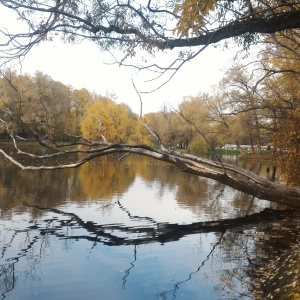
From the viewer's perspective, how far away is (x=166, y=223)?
36.1ft

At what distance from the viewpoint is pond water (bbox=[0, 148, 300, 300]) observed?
6.06 metres

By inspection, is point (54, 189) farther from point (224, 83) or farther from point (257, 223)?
point (224, 83)

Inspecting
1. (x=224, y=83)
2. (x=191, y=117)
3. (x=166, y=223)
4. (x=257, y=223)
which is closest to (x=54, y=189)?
(x=166, y=223)

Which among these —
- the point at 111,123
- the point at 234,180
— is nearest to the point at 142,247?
the point at 234,180

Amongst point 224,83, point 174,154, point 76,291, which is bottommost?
point 76,291

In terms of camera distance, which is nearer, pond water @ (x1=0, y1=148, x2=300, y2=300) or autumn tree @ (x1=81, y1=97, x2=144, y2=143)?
pond water @ (x1=0, y1=148, x2=300, y2=300)

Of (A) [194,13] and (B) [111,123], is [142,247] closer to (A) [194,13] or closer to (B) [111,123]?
(A) [194,13]

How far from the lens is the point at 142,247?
8.46 meters

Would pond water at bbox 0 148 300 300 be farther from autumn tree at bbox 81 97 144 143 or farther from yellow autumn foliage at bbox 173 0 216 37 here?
autumn tree at bbox 81 97 144 143

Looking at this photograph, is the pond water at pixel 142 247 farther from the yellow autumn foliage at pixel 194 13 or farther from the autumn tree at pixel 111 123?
the autumn tree at pixel 111 123

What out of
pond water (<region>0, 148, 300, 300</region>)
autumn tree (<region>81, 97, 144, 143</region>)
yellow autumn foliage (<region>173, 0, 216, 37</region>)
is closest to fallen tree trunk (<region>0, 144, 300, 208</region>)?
pond water (<region>0, 148, 300, 300</region>)

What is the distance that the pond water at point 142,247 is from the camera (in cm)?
606

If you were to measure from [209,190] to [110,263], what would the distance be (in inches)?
469

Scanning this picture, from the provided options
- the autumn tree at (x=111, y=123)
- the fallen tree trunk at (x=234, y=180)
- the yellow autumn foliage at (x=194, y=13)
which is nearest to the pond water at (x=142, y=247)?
the fallen tree trunk at (x=234, y=180)
